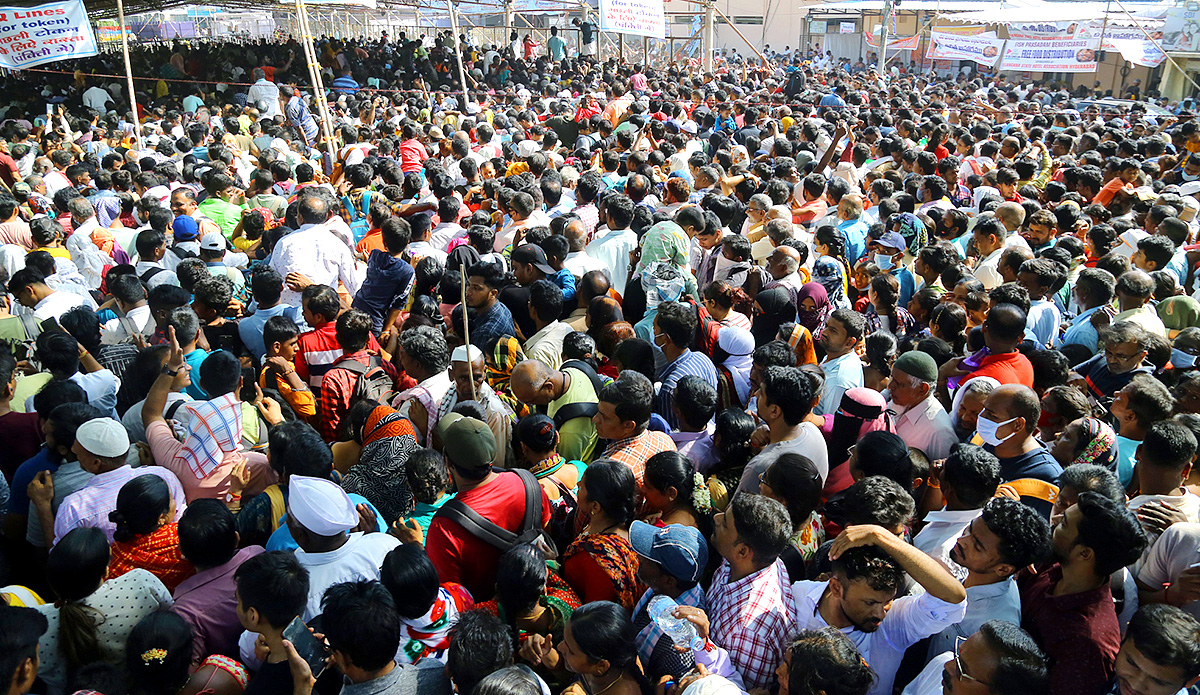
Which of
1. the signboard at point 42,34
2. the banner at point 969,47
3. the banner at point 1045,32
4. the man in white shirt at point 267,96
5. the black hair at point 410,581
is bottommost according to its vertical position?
the black hair at point 410,581

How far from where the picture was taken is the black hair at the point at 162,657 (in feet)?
7.20

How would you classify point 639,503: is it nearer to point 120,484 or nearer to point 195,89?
point 120,484

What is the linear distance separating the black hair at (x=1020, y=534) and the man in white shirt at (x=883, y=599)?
22 centimetres

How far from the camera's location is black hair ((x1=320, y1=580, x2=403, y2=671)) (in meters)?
2.02

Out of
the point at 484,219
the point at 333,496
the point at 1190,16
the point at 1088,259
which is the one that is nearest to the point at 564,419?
the point at 333,496

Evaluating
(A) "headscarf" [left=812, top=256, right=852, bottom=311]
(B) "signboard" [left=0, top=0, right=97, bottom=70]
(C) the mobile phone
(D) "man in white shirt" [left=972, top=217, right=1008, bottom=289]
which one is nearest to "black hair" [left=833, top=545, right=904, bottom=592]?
(C) the mobile phone

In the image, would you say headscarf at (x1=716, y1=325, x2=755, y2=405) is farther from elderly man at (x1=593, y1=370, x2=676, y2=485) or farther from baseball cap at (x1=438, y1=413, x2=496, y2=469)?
baseball cap at (x1=438, y1=413, x2=496, y2=469)

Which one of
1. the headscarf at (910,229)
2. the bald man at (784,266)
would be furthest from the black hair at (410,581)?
the headscarf at (910,229)

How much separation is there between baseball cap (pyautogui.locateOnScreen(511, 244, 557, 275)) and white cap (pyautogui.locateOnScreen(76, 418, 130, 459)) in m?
2.33

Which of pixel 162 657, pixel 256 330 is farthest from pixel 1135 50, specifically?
pixel 162 657

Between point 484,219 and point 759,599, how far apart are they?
4289mm

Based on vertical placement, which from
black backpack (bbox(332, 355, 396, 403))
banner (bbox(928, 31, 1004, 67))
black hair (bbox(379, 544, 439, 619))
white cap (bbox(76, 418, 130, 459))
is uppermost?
banner (bbox(928, 31, 1004, 67))

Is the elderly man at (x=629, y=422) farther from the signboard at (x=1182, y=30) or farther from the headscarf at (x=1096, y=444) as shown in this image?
the signboard at (x=1182, y=30)

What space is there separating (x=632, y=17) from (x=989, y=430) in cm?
1231
